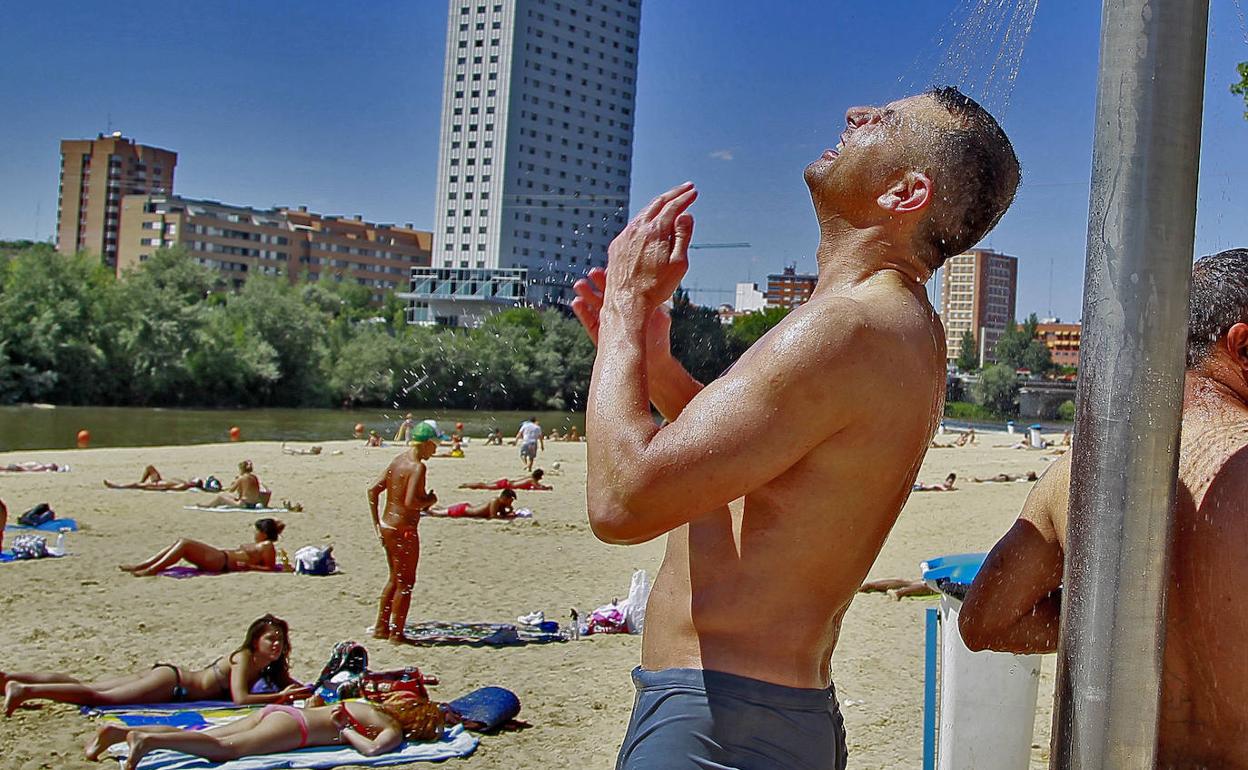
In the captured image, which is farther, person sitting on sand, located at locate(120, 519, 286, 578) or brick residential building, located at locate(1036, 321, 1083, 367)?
brick residential building, located at locate(1036, 321, 1083, 367)

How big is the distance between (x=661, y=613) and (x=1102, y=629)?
712mm

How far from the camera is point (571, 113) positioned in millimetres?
7875

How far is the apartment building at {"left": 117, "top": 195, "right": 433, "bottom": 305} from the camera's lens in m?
135

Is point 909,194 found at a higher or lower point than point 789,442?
higher

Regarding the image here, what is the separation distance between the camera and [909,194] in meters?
2.01

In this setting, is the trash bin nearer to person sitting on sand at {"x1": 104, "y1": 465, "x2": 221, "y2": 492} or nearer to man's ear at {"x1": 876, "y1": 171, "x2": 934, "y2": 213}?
man's ear at {"x1": 876, "y1": 171, "x2": 934, "y2": 213}

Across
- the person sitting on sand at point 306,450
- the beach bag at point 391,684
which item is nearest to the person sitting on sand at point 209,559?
the beach bag at point 391,684

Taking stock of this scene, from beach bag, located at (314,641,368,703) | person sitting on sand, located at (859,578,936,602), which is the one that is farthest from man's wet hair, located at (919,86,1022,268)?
person sitting on sand, located at (859,578,936,602)

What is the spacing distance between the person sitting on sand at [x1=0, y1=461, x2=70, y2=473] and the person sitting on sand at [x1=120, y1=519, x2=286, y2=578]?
15365 millimetres

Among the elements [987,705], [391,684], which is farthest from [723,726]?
[391,684]

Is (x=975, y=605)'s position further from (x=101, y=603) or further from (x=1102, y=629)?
(x=101, y=603)

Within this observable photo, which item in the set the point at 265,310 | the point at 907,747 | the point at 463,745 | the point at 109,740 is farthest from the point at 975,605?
the point at 265,310

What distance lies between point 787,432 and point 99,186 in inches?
6707

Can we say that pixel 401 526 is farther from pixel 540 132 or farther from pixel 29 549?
pixel 29 549
